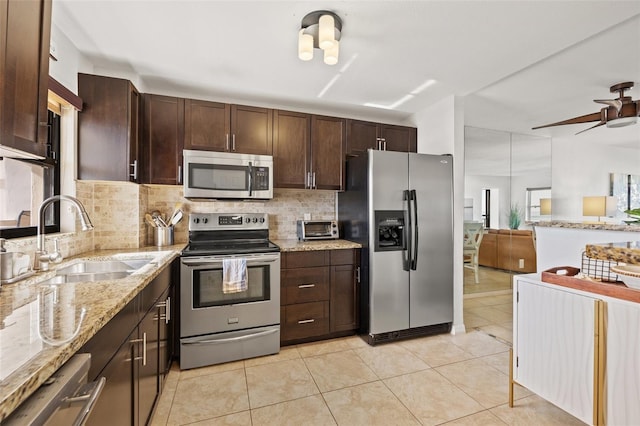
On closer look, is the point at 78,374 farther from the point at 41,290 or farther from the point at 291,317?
the point at 291,317

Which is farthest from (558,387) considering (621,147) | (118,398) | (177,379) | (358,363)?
(621,147)

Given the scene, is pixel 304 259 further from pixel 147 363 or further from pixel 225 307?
pixel 147 363

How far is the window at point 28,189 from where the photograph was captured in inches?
67.1

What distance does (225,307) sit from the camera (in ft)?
7.83

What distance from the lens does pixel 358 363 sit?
93.7 inches

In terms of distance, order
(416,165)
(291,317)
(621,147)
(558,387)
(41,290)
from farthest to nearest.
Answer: (621,147), (416,165), (291,317), (558,387), (41,290)

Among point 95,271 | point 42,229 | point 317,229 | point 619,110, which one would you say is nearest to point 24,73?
point 42,229

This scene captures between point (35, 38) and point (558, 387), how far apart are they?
A: 9.24 ft

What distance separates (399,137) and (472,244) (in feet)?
6.76

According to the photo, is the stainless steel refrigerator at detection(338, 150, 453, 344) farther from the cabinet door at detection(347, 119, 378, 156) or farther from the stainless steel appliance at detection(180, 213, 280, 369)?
the stainless steel appliance at detection(180, 213, 280, 369)

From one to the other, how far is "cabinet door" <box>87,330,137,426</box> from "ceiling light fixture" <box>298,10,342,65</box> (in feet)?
5.77

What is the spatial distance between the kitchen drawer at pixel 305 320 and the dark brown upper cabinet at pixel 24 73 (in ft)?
6.78

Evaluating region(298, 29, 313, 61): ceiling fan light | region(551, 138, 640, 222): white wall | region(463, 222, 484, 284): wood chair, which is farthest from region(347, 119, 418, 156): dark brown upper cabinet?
region(551, 138, 640, 222): white wall

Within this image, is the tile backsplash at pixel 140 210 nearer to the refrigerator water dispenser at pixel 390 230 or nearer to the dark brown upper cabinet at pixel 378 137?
the dark brown upper cabinet at pixel 378 137
